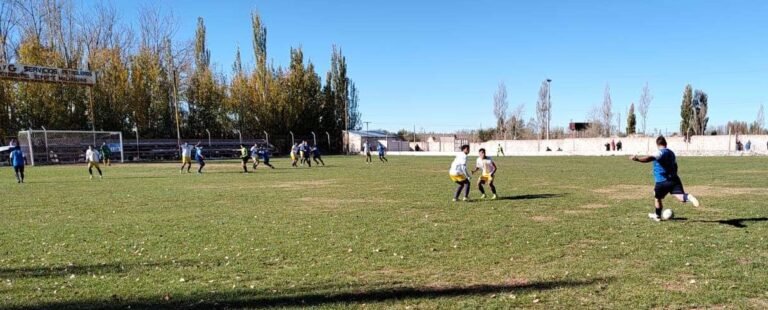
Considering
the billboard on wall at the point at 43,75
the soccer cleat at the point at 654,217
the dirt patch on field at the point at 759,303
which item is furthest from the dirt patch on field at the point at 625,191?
the billboard on wall at the point at 43,75

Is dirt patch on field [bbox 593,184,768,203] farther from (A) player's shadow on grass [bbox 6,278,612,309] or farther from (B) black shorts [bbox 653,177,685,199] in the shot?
(A) player's shadow on grass [bbox 6,278,612,309]

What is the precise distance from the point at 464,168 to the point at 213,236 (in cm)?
699

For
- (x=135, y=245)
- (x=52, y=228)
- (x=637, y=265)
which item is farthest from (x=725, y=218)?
(x=52, y=228)

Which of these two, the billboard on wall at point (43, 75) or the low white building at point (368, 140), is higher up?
the billboard on wall at point (43, 75)

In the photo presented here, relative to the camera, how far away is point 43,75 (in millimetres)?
43438

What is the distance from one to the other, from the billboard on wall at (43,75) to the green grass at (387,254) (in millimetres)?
34127

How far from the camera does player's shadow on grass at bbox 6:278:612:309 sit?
5324 millimetres

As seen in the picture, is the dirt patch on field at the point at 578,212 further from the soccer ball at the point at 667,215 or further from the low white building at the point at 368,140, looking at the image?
the low white building at the point at 368,140

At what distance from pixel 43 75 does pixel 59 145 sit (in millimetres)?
5737

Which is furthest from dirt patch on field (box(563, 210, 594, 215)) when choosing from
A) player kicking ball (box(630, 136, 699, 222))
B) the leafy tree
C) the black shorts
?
the leafy tree

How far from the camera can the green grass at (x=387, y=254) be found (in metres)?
5.56

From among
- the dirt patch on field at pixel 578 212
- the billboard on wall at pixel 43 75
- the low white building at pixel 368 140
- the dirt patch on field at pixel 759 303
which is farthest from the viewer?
the low white building at pixel 368 140

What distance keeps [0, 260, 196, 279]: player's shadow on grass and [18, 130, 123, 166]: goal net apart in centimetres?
4009

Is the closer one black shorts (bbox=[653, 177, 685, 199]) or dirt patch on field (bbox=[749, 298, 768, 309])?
dirt patch on field (bbox=[749, 298, 768, 309])
